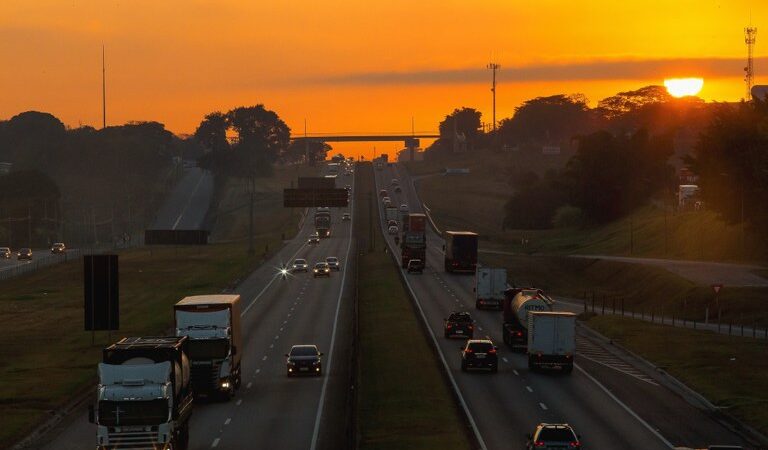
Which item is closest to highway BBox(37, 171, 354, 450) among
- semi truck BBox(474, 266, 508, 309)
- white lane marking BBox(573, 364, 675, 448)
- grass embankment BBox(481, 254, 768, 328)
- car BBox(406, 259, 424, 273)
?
semi truck BBox(474, 266, 508, 309)

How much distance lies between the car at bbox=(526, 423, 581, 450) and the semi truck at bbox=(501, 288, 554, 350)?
1123 inches

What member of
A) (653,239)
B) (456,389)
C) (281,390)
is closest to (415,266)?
(653,239)

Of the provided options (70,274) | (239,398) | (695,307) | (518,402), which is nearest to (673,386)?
(518,402)

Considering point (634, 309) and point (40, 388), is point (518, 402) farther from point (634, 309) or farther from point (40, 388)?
point (634, 309)

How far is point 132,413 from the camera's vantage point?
35688 mm

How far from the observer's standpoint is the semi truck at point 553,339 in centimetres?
6050

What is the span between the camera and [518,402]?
51.5m

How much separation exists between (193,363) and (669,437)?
57.7 ft

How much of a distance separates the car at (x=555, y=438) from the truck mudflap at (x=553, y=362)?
2486cm

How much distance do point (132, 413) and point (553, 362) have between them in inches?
1151

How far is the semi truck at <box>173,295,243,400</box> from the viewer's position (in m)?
49.1

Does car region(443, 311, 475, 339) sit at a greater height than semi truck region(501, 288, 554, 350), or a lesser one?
lesser

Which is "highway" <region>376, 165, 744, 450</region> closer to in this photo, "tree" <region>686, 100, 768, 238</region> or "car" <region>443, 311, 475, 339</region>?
"car" <region>443, 311, 475, 339</region>

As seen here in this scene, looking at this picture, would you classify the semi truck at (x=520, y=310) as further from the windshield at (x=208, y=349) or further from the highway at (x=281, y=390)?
the windshield at (x=208, y=349)
